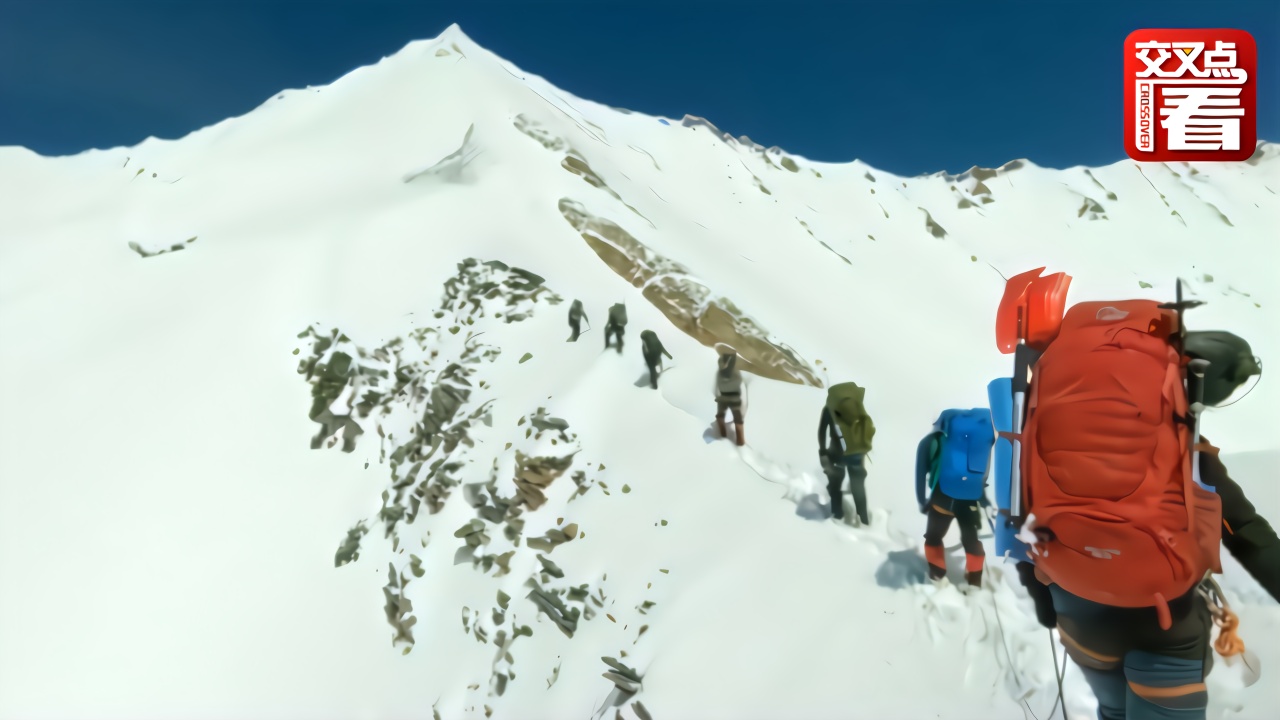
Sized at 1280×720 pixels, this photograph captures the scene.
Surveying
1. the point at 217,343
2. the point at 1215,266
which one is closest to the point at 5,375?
the point at 217,343

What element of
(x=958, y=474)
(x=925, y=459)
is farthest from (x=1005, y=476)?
(x=958, y=474)

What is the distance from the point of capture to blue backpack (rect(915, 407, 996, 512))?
5961mm

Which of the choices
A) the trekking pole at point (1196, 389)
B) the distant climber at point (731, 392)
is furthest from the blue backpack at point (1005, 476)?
the distant climber at point (731, 392)

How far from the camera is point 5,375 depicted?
1130 centimetres

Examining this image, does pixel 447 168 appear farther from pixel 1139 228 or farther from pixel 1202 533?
pixel 1139 228

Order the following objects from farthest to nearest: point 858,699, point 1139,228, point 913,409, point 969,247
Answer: point 1139,228
point 969,247
point 913,409
point 858,699

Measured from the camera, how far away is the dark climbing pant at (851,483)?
7781mm

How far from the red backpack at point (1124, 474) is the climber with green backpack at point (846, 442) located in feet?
14.1

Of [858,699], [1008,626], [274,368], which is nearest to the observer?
[858,699]

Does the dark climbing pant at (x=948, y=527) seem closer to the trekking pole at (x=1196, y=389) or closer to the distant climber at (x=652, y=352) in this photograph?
the trekking pole at (x=1196, y=389)

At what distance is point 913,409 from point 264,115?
28104 millimetres

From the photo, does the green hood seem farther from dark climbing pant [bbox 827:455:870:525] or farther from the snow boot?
dark climbing pant [bbox 827:455:870:525]

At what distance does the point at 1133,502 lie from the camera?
2.96 metres

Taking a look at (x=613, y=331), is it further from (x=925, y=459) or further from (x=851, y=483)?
(x=925, y=459)
